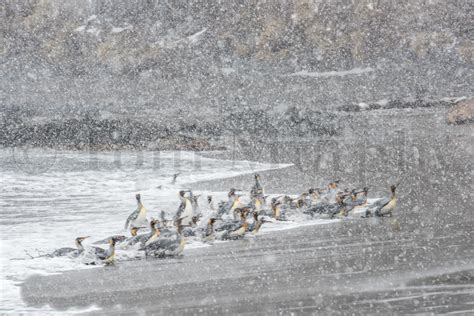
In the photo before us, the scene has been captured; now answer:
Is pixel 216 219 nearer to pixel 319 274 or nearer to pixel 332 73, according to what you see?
pixel 319 274

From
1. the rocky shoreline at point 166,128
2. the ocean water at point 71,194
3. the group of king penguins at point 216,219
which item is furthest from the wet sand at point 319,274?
the rocky shoreline at point 166,128

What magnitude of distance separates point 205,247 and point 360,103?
3045 centimetres

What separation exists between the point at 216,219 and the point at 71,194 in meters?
5.65

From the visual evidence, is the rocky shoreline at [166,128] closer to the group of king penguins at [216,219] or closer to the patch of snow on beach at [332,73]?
the patch of snow on beach at [332,73]

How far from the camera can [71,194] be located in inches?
652

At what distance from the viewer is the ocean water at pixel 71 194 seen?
33.4 ft

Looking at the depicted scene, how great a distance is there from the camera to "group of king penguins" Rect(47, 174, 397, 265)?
10281mm

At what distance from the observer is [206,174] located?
2039cm

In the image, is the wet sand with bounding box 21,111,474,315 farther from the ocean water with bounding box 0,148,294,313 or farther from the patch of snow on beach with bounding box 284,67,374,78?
the patch of snow on beach with bounding box 284,67,374,78

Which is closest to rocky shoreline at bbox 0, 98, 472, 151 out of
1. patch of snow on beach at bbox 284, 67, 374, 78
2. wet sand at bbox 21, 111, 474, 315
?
patch of snow on beach at bbox 284, 67, 374, 78

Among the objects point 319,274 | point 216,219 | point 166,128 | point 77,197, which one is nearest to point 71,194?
point 77,197

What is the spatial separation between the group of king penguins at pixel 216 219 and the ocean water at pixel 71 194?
1.12 feet

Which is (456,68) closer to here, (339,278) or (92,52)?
(92,52)

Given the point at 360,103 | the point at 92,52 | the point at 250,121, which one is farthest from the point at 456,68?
the point at 92,52
